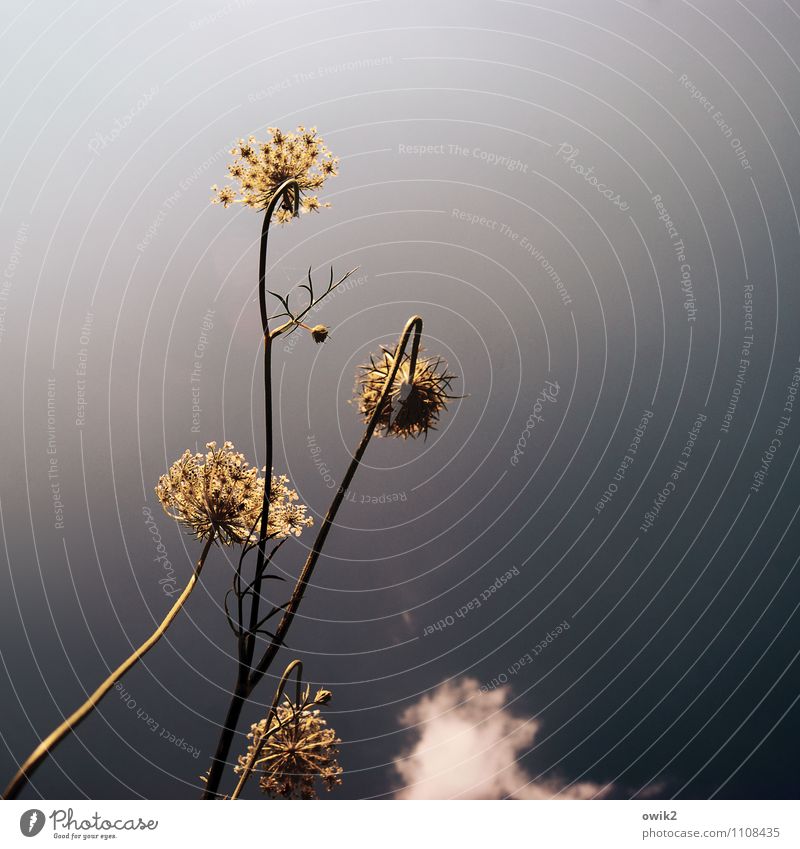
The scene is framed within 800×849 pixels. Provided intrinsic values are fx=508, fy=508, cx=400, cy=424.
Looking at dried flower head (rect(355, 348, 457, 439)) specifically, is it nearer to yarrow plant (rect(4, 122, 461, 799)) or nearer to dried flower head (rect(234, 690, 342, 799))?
yarrow plant (rect(4, 122, 461, 799))

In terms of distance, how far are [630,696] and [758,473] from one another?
13.1 feet

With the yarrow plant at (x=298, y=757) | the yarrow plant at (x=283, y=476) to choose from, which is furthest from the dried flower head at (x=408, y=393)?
the yarrow plant at (x=298, y=757)

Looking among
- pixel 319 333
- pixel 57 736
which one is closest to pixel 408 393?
pixel 319 333

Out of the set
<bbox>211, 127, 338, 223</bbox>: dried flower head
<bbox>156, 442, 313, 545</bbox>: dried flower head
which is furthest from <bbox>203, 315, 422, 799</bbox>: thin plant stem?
<bbox>211, 127, 338, 223</bbox>: dried flower head

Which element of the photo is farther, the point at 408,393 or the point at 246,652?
the point at 408,393

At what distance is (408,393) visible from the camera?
5414 mm

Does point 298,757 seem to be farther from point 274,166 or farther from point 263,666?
point 274,166

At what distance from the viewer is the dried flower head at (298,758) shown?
4742 millimetres

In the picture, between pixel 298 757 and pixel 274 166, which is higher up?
pixel 274 166

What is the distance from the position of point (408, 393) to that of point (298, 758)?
3680 millimetres

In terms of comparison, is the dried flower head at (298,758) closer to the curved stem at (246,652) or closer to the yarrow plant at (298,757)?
the yarrow plant at (298,757)

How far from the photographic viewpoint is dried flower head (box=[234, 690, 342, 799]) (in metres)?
4.74

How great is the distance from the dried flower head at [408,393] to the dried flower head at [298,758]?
2891 mm
